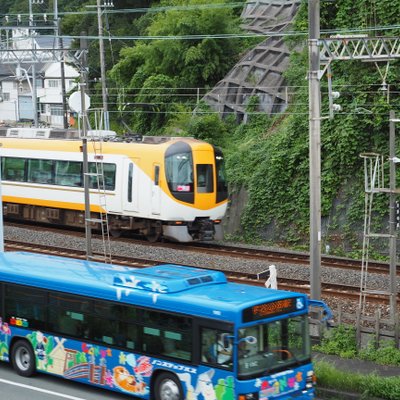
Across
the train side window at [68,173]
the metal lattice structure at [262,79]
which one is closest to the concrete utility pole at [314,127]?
the train side window at [68,173]

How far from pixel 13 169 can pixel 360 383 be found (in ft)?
70.8

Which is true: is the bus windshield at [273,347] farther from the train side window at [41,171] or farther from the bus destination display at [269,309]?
the train side window at [41,171]

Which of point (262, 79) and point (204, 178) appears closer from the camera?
point (204, 178)

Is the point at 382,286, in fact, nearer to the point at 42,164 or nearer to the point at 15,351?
the point at 15,351

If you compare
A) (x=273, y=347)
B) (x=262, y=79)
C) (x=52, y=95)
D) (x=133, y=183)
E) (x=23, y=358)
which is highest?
(x=52, y=95)

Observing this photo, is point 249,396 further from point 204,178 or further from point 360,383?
point 204,178

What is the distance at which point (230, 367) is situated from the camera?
37.1 feet

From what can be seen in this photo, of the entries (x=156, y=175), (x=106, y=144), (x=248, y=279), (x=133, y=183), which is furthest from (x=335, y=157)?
(x=248, y=279)

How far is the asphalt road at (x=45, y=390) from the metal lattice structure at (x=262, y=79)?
20606mm

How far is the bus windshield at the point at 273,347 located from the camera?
11328 millimetres

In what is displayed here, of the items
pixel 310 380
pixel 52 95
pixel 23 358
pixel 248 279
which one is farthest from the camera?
pixel 52 95

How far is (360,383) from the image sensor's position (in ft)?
41.9

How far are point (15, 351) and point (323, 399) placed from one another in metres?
Answer: 5.37

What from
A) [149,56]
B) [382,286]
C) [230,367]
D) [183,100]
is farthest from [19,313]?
[149,56]
